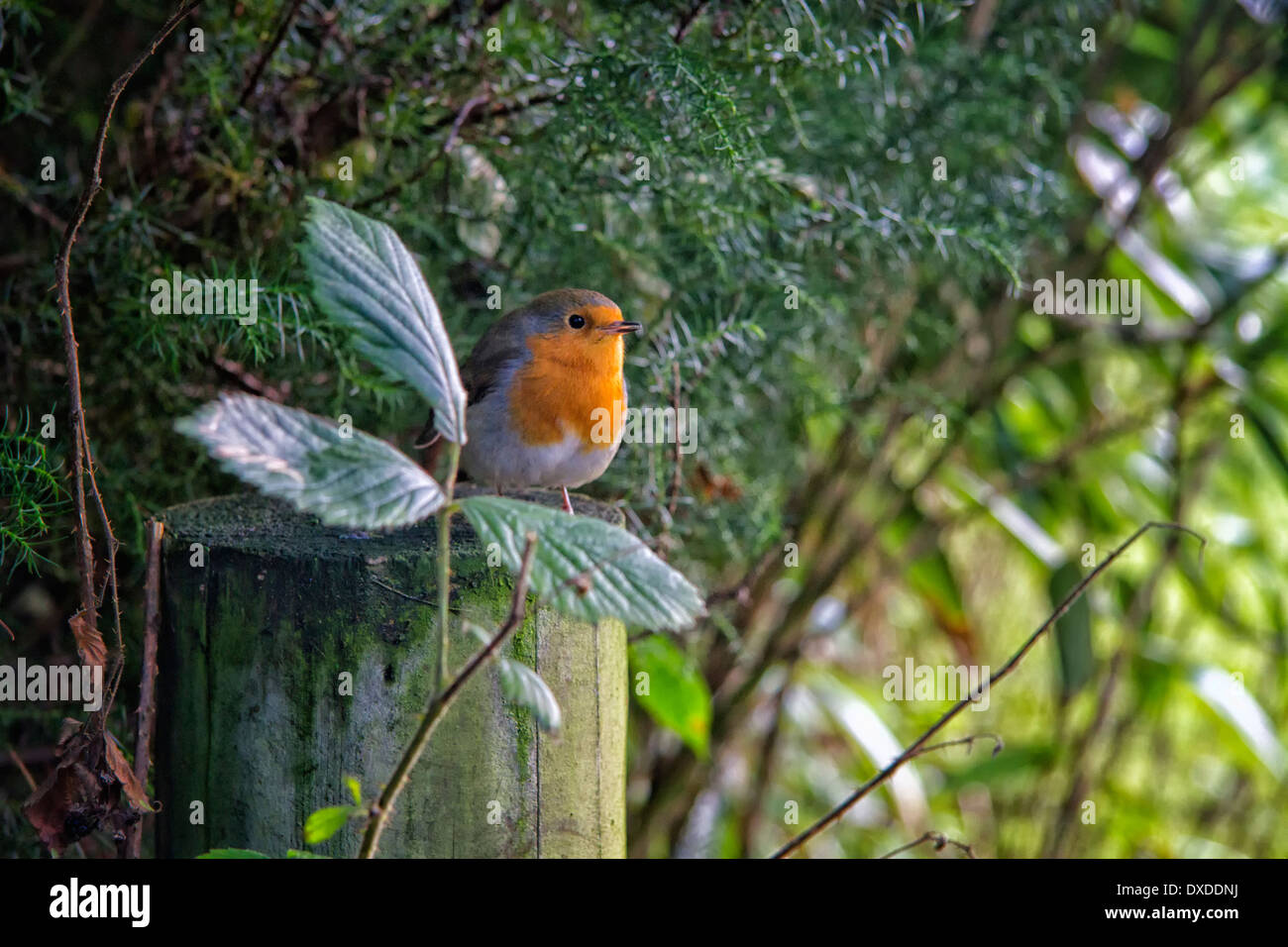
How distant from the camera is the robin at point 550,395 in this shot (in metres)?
1.97

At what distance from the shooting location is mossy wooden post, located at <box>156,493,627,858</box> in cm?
127

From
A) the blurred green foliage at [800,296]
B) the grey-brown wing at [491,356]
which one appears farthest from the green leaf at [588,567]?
the grey-brown wing at [491,356]

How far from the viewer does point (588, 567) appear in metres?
0.97

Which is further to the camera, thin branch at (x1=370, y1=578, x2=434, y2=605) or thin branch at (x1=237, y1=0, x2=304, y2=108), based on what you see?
thin branch at (x1=237, y1=0, x2=304, y2=108)

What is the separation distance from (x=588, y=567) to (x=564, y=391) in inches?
41.8

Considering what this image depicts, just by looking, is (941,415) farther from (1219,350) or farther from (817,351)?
(1219,350)

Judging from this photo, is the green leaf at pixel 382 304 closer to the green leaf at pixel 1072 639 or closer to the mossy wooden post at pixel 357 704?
the mossy wooden post at pixel 357 704

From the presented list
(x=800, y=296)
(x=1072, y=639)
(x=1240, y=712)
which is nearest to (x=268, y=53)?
(x=800, y=296)

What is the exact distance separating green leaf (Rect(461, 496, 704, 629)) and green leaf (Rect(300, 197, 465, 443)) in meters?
0.08

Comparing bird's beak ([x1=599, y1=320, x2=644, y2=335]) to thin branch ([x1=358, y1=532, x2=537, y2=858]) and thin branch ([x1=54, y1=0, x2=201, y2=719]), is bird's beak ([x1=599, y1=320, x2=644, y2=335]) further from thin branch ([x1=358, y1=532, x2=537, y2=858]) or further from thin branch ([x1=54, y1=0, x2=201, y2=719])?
thin branch ([x1=358, y1=532, x2=537, y2=858])

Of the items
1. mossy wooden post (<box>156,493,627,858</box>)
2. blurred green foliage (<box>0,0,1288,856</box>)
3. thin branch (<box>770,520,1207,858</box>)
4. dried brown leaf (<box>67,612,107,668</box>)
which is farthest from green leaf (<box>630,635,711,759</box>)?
dried brown leaf (<box>67,612,107,668</box>)

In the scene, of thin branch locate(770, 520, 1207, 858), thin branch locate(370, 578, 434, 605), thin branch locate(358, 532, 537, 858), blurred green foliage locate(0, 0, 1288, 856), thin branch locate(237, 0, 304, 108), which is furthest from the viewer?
blurred green foliage locate(0, 0, 1288, 856)
